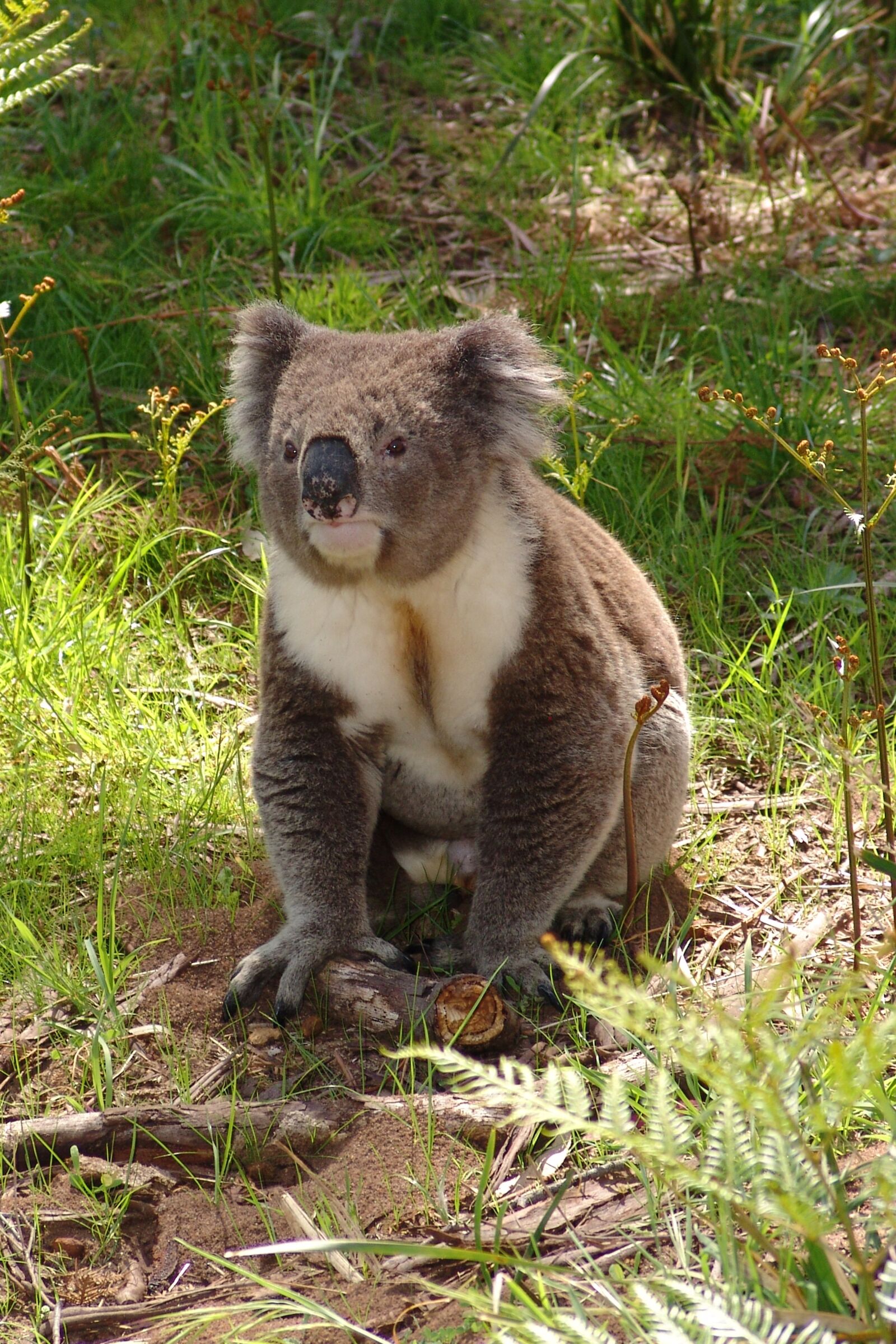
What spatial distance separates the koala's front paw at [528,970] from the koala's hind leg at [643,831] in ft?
0.52

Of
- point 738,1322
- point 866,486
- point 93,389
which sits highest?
point 866,486

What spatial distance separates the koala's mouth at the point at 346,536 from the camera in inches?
99.0

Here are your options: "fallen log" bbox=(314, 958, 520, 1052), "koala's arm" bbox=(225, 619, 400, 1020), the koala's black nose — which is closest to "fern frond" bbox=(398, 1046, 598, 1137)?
"fallen log" bbox=(314, 958, 520, 1052)

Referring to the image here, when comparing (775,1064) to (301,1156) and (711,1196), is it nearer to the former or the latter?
(711,1196)

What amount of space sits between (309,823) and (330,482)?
79cm

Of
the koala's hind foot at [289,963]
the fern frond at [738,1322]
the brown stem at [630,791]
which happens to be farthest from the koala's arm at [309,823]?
the fern frond at [738,1322]

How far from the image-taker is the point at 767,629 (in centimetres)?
383

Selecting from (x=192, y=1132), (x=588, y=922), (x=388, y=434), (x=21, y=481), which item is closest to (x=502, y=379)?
(x=388, y=434)

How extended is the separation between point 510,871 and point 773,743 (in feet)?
3.79

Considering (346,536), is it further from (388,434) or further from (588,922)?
(588,922)

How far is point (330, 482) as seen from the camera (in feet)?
8.10

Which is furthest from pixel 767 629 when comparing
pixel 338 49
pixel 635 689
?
pixel 338 49

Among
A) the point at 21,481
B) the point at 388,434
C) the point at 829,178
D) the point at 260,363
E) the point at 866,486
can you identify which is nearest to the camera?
the point at 866,486

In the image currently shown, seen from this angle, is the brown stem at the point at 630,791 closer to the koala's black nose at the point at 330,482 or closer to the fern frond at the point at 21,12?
the koala's black nose at the point at 330,482
